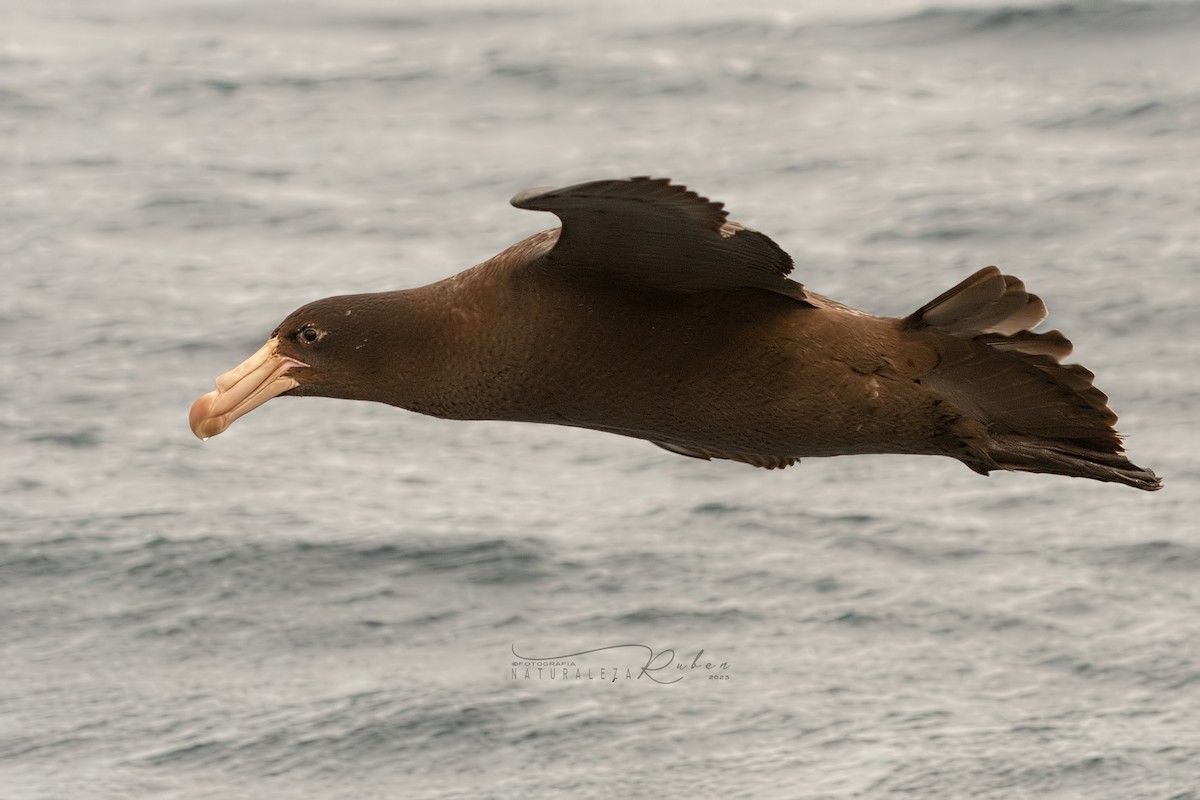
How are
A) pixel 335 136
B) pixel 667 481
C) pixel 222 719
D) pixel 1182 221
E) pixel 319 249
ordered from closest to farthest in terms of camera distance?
pixel 222 719 < pixel 667 481 < pixel 1182 221 < pixel 319 249 < pixel 335 136

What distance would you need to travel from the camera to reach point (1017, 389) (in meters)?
6.89

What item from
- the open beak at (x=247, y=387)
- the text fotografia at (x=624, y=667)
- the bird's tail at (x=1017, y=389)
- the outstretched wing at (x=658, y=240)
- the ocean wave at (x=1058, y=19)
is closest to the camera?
the outstretched wing at (x=658, y=240)

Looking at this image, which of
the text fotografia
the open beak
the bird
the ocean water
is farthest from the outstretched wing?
the text fotografia

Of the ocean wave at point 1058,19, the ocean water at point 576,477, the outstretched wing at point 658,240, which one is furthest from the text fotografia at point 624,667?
the ocean wave at point 1058,19

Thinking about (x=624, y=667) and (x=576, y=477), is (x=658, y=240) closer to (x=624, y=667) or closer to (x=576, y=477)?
(x=624, y=667)

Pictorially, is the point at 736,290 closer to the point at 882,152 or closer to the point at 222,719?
the point at 222,719

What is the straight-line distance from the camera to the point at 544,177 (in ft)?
50.4

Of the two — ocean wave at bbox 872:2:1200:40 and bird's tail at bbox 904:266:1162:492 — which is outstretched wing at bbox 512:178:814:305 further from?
ocean wave at bbox 872:2:1200:40

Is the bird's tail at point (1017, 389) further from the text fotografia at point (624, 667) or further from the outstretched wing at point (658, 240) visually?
the text fotografia at point (624, 667)

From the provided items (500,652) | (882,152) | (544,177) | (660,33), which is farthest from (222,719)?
(660,33)

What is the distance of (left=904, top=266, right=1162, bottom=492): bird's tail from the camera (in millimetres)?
6797

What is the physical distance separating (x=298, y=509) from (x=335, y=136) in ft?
16.7

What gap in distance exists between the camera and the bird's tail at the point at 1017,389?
6.80 m

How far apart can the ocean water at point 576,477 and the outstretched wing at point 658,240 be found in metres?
3.58
